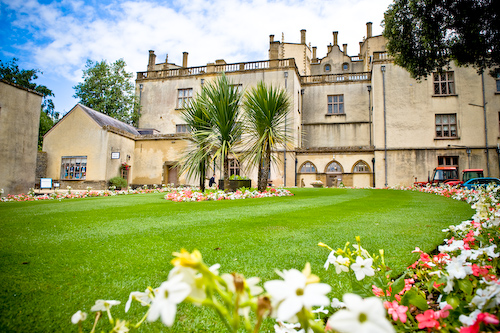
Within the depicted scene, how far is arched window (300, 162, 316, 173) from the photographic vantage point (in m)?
20.1

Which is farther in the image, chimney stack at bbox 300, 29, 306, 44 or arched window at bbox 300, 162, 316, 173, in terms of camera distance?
chimney stack at bbox 300, 29, 306, 44

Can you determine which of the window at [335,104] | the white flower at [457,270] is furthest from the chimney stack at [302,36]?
the white flower at [457,270]

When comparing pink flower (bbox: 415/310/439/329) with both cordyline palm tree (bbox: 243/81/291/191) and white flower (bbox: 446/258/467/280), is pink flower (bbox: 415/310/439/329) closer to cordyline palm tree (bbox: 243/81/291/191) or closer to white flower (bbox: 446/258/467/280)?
white flower (bbox: 446/258/467/280)

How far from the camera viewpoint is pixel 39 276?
1.84m

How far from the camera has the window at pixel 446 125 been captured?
761 inches

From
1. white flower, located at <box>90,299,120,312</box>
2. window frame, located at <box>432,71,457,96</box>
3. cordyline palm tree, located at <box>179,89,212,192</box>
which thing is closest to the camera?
white flower, located at <box>90,299,120,312</box>

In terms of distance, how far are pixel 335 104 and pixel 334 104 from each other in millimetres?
86

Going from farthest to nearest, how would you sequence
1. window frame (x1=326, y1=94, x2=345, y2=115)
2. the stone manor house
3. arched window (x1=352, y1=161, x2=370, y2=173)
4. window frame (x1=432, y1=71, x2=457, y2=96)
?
window frame (x1=326, y1=94, x2=345, y2=115)
arched window (x1=352, y1=161, x2=370, y2=173)
window frame (x1=432, y1=71, x2=457, y2=96)
the stone manor house

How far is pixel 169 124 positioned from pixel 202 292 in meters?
23.5

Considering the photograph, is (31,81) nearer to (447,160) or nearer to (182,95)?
(182,95)

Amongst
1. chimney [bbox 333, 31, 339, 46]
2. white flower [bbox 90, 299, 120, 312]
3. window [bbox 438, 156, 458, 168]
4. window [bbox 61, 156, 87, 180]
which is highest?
chimney [bbox 333, 31, 339, 46]

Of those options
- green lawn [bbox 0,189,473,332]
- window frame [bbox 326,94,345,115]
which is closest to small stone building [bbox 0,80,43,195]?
green lawn [bbox 0,189,473,332]

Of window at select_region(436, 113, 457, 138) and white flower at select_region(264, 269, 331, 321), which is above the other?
window at select_region(436, 113, 457, 138)

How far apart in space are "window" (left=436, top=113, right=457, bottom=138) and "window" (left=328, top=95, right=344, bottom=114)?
23.6ft
